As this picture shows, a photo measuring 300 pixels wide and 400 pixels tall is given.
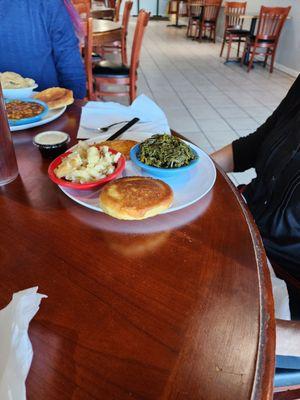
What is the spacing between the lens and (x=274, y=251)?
1.02m

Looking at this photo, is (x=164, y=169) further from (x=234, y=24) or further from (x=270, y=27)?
(x=234, y=24)

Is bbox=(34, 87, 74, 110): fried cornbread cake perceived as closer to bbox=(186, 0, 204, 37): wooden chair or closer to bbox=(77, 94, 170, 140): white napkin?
→ bbox=(77, 94, 170, 140): white napkin

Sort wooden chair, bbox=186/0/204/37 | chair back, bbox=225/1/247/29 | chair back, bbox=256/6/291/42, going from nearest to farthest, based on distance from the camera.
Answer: chair back, bbox=256/6/291/42
chair back, bbox=225/1/247/29
wooden chair, bbox=186/0/204/37

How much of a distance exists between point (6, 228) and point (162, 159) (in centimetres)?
44

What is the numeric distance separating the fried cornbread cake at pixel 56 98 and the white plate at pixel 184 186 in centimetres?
53

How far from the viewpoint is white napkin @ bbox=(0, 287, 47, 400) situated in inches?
15.2

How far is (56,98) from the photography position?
1.31m

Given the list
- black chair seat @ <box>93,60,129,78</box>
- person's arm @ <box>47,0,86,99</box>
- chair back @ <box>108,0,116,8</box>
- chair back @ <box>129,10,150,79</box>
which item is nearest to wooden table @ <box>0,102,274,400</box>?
person's arm @ <box>47,0,86,99</box>

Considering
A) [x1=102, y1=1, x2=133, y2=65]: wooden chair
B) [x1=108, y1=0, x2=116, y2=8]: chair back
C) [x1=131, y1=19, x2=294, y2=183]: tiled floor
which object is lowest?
[x1=131, y1=19, x2=294, y2=183]: tiled floor

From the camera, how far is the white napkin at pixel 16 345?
1.27 ft

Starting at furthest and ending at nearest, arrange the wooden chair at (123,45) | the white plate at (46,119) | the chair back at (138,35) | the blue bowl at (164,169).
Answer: the wooden chair at (123,45) < the chair back at (138,35) < the white plate at (46,119) < the blue bowl at (164,169)

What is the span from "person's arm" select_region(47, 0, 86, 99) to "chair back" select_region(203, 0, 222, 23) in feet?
27.1

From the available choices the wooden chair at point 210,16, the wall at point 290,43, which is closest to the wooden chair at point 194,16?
the wooden chair at point 210,16

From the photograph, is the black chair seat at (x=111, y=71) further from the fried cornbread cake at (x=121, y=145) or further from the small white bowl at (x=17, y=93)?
the fried cornbread cake at (x=121, y=145)
